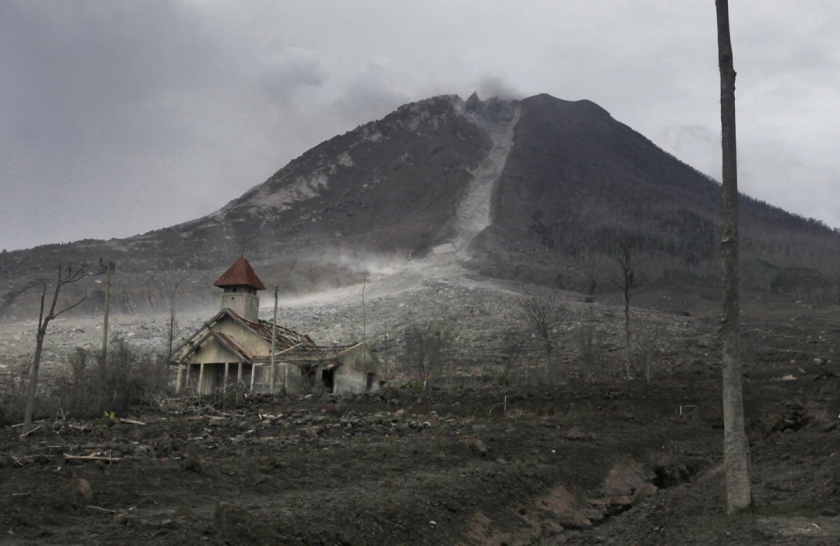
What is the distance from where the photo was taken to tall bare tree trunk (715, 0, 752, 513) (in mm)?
8695

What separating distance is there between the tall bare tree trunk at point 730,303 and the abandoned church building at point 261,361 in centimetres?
2618

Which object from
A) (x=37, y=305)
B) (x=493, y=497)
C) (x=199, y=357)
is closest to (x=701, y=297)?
(x=199, y=357)

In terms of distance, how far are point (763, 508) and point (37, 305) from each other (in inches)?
3931

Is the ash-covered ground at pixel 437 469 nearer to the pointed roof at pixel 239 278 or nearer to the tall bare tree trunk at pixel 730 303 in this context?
the tall bare tree trunk at pixel 730 303

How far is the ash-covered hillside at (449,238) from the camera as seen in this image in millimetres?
111875

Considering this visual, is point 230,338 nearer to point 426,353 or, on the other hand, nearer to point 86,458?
point 426,353

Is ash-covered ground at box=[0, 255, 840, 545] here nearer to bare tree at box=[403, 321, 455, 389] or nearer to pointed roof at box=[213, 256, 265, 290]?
bare tree at box=[403, 321, 455, 389]

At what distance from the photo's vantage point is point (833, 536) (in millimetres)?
7301

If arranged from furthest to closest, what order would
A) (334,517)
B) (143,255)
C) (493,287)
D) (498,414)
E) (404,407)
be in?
(143,255) → (493,287) → (404,407) → (498,414) → (334,517)

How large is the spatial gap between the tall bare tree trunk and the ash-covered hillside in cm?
7192

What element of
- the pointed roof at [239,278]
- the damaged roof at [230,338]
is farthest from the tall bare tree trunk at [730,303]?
the pointed roof at [239,278]

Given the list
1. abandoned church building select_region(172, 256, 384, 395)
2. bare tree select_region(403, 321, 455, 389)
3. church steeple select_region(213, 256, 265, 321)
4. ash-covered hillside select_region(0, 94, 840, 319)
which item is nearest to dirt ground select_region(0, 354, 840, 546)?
abandoned church building select_region(172, 256, 384, 395)

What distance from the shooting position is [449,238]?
141875 mm

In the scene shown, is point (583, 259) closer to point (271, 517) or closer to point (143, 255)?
point (143, 255)
